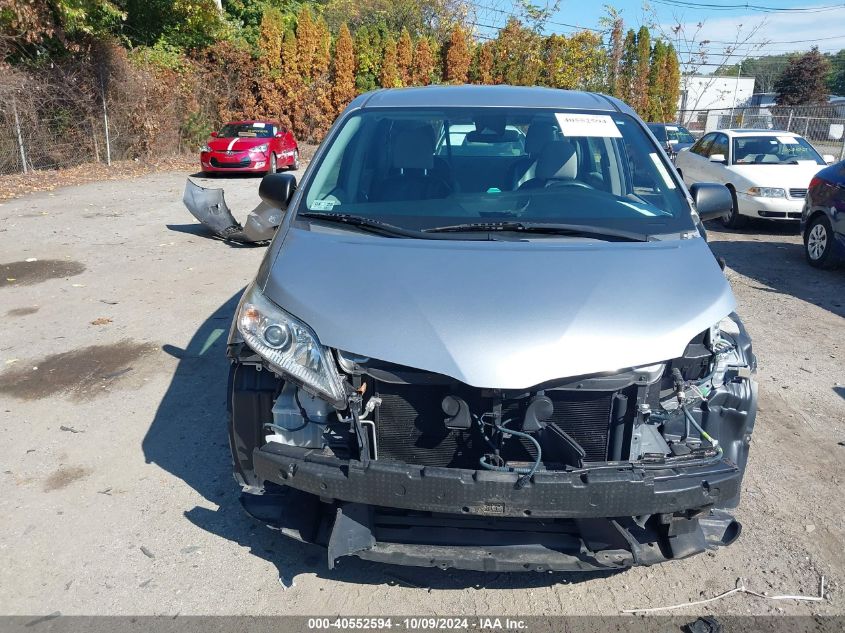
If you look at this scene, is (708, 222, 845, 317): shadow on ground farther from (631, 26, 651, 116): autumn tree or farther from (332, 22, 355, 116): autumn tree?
(631, 26, 651, 116): autumn tree

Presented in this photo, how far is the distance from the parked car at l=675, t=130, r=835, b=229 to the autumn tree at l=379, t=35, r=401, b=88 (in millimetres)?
18614

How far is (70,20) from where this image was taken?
54.2 feet

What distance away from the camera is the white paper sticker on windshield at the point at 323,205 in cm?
370

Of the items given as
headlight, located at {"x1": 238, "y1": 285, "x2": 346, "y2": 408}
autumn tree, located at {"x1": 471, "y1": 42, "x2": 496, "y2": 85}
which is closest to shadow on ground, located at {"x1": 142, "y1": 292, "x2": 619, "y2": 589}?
headlight, located at {"x1": 238, "y1": 285, "x2": 346, "y2": 408}

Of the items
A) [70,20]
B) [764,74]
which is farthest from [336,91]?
[764,74]

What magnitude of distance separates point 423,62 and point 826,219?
78.7ft

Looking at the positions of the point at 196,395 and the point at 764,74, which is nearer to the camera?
the point at 196,395

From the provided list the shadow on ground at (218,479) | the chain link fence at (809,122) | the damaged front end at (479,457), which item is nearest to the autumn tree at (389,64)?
the chain link fence at (809,122)

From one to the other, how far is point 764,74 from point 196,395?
280 ft

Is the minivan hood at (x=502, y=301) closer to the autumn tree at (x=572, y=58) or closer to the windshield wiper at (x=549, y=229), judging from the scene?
the windshield wiper at (x=549, y=229)

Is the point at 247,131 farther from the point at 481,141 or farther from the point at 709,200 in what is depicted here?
the point at 709,200

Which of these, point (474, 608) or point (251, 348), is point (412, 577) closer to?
point (474, 608)

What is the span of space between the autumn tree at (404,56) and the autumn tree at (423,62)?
0.72 ft

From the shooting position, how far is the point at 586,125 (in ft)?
13.4
